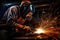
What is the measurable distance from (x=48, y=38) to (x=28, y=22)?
2.42 feet

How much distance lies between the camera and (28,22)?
11.0 feet

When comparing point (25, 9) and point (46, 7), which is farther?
point (46, 7)

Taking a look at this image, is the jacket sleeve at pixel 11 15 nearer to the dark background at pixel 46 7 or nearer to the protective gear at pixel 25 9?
the protective gear at pixel 25 9

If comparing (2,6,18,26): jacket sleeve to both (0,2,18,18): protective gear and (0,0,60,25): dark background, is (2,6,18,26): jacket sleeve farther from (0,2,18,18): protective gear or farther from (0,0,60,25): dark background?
(0,0,60,25): dark background

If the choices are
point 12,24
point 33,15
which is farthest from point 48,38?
point 33,15

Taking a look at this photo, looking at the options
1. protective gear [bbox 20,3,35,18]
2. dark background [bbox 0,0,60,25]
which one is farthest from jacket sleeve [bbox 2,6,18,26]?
dark background [bbox 0,0,60,25]

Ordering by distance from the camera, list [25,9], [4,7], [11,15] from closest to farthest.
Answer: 1. [11,15]
2. [25,9]
3. [4,7]

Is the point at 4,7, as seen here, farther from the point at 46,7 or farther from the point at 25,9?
the point at 46,7

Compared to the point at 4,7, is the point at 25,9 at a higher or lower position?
lower

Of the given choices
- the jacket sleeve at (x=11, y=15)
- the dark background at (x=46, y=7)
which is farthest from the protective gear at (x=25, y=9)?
the dark background at (x=46, y=7)

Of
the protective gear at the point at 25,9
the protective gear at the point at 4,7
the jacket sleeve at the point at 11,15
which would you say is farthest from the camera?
the protective gear at the point at 4,7

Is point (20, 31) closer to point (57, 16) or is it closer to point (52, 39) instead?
point (52, 39)

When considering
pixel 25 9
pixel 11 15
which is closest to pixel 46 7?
pixel 25 9

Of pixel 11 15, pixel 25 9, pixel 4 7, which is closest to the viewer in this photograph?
pixel 11 15
